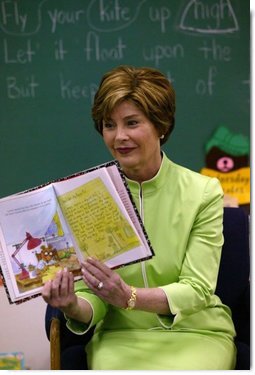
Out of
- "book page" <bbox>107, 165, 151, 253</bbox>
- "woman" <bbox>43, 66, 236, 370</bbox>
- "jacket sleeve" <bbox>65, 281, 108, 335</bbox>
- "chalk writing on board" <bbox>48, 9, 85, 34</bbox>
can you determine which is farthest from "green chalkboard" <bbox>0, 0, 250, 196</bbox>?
A: "book page" <bbox>107, 165, 151, 253</bbox>

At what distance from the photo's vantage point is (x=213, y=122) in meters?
2.46

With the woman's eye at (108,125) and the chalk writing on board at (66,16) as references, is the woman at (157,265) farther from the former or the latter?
the chalk writing on board at (66,16)

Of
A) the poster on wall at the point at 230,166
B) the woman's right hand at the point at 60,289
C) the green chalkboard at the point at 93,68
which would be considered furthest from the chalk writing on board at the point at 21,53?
the woman's right hand at the point at 60,289

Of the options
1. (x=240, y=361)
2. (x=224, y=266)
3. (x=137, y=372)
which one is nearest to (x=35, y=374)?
(x=137, y=372)

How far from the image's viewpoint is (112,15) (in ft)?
7.92

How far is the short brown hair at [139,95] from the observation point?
62.8 inches

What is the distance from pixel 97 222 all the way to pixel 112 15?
4.15ft

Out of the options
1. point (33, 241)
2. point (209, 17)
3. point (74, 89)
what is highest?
point (209, 17)

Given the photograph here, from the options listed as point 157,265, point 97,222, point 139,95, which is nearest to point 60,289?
point 97,222

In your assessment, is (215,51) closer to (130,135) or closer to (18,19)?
(18,19)

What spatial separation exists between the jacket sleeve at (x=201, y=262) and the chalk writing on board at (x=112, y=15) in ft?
3.41

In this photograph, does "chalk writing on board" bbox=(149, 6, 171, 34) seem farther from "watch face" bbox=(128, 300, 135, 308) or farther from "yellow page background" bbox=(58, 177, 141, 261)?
"watch face" bbox=(128, 300, 135, 308)

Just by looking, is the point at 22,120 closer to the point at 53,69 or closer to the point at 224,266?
the point at 53,69

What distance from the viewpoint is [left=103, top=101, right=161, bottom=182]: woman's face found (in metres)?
1.60
